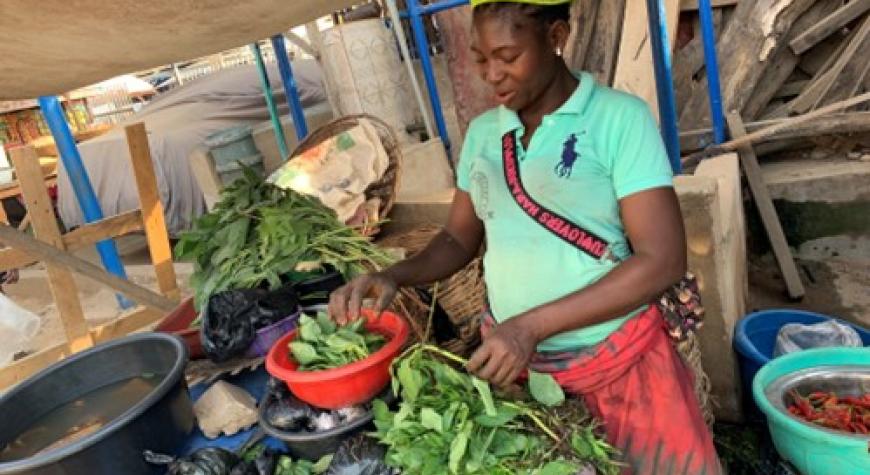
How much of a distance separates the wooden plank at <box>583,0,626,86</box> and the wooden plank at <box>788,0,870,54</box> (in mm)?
1229

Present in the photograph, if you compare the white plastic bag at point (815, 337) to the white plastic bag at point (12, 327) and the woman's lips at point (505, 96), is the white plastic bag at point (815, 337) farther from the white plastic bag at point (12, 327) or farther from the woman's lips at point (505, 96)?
the white plastic bag at point (12, 327)

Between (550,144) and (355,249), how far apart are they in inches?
53.0

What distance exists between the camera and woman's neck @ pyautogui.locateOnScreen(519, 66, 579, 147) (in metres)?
1.62

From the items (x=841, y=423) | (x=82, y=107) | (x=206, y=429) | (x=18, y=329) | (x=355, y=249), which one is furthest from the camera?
(x=82, y=107)

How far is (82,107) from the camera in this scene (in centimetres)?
1253

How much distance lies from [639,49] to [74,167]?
14.8ft

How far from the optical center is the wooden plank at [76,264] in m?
3.46

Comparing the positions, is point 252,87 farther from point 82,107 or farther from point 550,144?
point 550,144

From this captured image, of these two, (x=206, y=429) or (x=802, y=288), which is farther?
(x=802, y=288)

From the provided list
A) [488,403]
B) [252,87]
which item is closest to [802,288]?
[488,403]

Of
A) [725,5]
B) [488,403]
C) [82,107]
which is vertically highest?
[82,107]

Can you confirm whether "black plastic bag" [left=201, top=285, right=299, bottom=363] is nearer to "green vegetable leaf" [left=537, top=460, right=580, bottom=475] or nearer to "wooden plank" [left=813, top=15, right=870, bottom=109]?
"green vegetable leaf" [left=537, top=460, right=580, bottom=475]

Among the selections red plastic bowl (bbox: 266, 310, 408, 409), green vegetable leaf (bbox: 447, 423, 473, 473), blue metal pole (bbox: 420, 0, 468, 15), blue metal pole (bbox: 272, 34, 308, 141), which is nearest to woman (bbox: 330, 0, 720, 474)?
green vegetable leaf (bbox: 447, 423, 473, 473)

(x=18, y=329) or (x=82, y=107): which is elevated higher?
(x=82, y=107)
